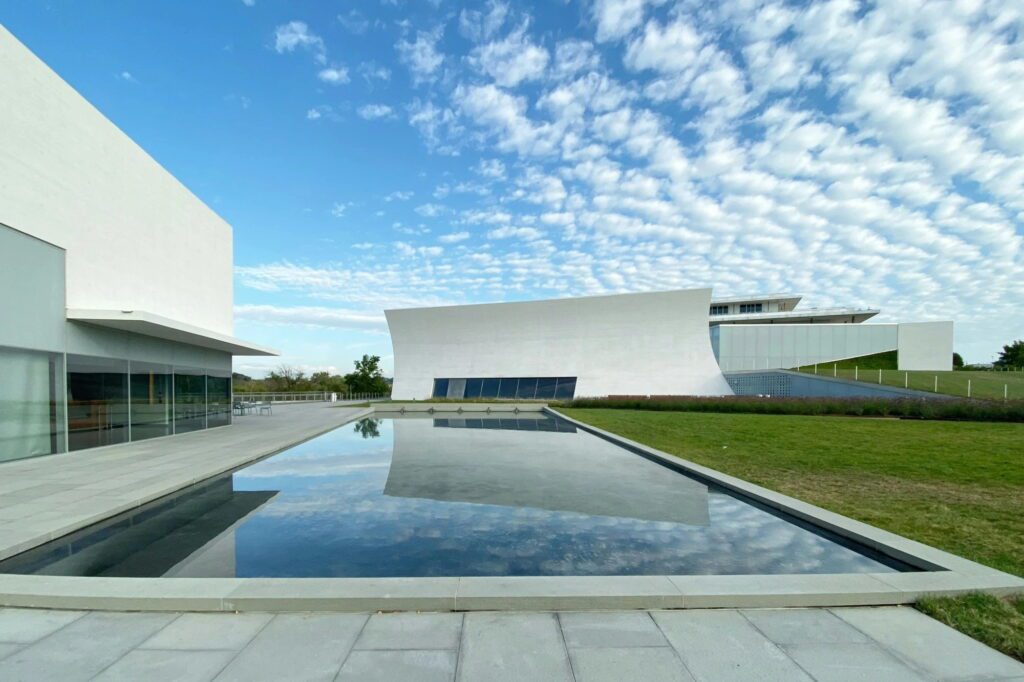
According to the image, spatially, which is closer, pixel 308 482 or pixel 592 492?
pixel 592 492

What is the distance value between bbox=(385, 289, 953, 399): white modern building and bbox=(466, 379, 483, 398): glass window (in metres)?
0.07

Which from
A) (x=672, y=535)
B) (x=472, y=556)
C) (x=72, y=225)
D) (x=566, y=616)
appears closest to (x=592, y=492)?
(x=672, y=535)

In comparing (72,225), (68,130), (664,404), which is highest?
(68,130)

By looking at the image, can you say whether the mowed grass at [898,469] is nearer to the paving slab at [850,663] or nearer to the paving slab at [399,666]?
the paving slab at [850,663]

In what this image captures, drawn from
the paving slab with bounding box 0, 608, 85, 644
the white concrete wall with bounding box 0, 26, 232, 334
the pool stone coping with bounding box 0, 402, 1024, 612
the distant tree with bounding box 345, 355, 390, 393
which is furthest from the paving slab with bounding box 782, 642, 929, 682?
the distant tree with bounding box 345, 355, 390, 393

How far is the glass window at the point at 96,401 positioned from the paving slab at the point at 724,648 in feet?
41.4

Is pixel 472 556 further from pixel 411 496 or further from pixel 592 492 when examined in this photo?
pixel 592 492

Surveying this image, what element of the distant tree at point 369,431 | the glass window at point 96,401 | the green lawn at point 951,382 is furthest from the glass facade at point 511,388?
the glass window at point 96,401

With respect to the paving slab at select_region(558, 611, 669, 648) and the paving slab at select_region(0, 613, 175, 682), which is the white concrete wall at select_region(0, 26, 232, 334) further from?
the paving slab at select_region(558, 611, 669, 648)

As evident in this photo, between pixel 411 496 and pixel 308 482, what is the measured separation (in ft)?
7.00

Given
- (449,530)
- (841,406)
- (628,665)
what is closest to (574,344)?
(841,406)

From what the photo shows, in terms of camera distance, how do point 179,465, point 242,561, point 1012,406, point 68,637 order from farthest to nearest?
1. point 1012,406
2. point 179,465
3. point 242,561
4. point 68,637

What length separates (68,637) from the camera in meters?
3.22

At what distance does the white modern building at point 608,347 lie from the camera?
3123cm
